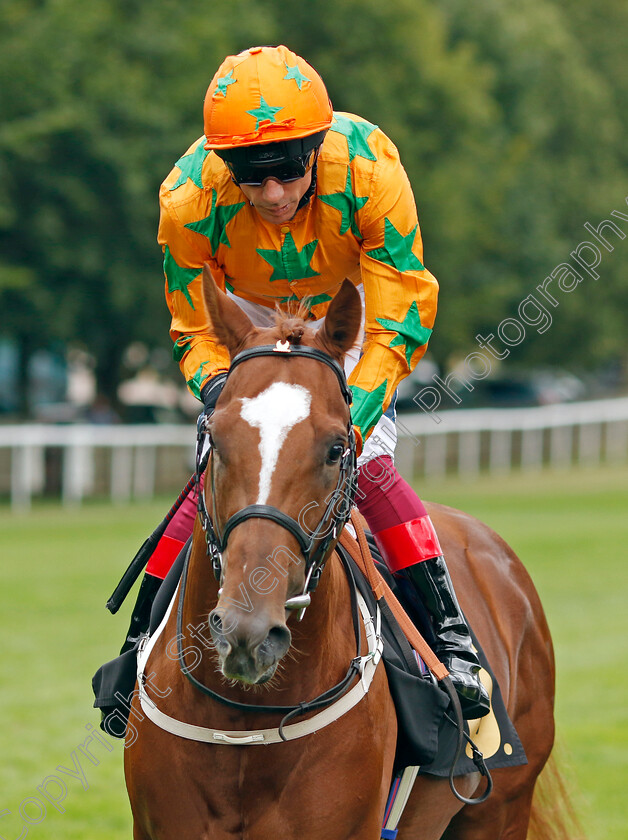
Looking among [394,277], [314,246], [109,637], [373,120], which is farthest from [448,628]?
[373,120]

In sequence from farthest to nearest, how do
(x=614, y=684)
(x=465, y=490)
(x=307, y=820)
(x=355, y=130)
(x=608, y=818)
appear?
(x=465, y=490), (x=614, y=684), (x=608, y=818), (x=355, y=130), (x=307, y=820)

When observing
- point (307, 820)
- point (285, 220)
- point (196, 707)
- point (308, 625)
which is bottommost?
point (307, 820)

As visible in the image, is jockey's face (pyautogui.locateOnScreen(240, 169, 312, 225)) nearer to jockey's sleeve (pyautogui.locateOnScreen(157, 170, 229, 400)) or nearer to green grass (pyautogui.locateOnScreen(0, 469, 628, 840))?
jockey's sleeve (pyautogui.locateOnScreen(157, 170, 229, 400))

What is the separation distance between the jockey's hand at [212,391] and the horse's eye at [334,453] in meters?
0.38

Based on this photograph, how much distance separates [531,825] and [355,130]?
9.76 ft

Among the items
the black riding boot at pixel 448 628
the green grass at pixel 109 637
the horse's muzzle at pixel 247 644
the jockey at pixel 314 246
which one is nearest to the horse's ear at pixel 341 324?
the jockey at pixel 314 246

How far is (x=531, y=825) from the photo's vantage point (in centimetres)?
487

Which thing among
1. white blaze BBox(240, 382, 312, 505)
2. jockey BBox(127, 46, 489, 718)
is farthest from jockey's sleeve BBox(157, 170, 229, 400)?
white blaze BBox(240, 382, 312, 505)

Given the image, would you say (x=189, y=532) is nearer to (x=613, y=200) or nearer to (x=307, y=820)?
(x=307, y=820)

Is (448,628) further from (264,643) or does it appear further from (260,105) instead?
(260,105)

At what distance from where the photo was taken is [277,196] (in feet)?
10.8

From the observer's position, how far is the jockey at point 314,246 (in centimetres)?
324

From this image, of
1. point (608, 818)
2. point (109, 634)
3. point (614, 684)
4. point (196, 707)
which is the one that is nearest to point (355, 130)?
point (196, 707)

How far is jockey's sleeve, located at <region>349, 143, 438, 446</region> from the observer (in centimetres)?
341
